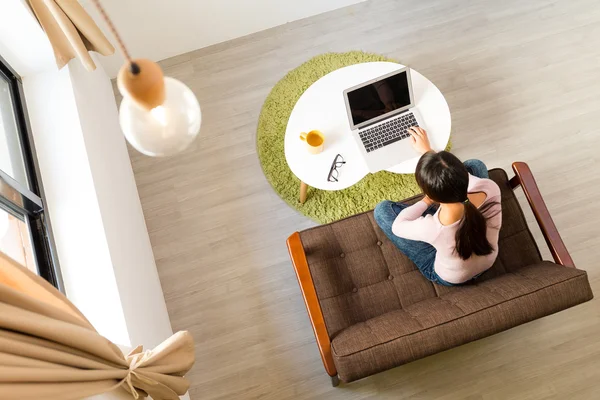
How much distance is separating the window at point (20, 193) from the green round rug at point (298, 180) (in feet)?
4.33

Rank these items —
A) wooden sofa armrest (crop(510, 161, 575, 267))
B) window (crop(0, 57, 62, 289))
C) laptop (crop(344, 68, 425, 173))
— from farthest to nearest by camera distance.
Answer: laptop (crop(344, 68, 425, 173)) → wooden sofa armrest (crop(510, 161, 575, 267)) → window (crop(0, 57, 62, 289))

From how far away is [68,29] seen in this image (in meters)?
2.32

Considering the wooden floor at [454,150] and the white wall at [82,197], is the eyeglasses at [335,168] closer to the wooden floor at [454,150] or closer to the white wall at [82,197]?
the wooden floor at [454,150]

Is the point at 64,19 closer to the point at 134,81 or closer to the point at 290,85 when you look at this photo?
the point at 290,85

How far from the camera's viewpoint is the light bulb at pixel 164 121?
101 centimetres

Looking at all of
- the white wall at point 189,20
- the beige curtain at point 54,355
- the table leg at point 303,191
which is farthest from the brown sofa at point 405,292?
the white wall at point 189,20

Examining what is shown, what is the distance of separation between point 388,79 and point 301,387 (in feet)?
5.45

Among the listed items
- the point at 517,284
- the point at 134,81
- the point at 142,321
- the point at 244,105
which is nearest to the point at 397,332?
the point at 517,284

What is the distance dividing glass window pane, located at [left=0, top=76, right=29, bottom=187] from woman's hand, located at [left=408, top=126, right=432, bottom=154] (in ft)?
5.99

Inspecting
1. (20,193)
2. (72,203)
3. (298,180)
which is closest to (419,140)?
(298,180)

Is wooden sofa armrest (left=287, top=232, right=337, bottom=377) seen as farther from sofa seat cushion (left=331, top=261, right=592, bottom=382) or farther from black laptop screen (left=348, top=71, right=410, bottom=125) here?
black laptop screen (left=348, top=71, right=410, bottom=125)

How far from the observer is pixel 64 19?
2303 millimetres

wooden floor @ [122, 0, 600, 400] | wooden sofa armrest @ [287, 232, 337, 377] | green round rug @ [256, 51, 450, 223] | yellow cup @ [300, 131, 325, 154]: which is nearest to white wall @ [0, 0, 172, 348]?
wooden floor @ [122, 0, 600, 400]

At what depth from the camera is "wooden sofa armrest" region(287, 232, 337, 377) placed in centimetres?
229
